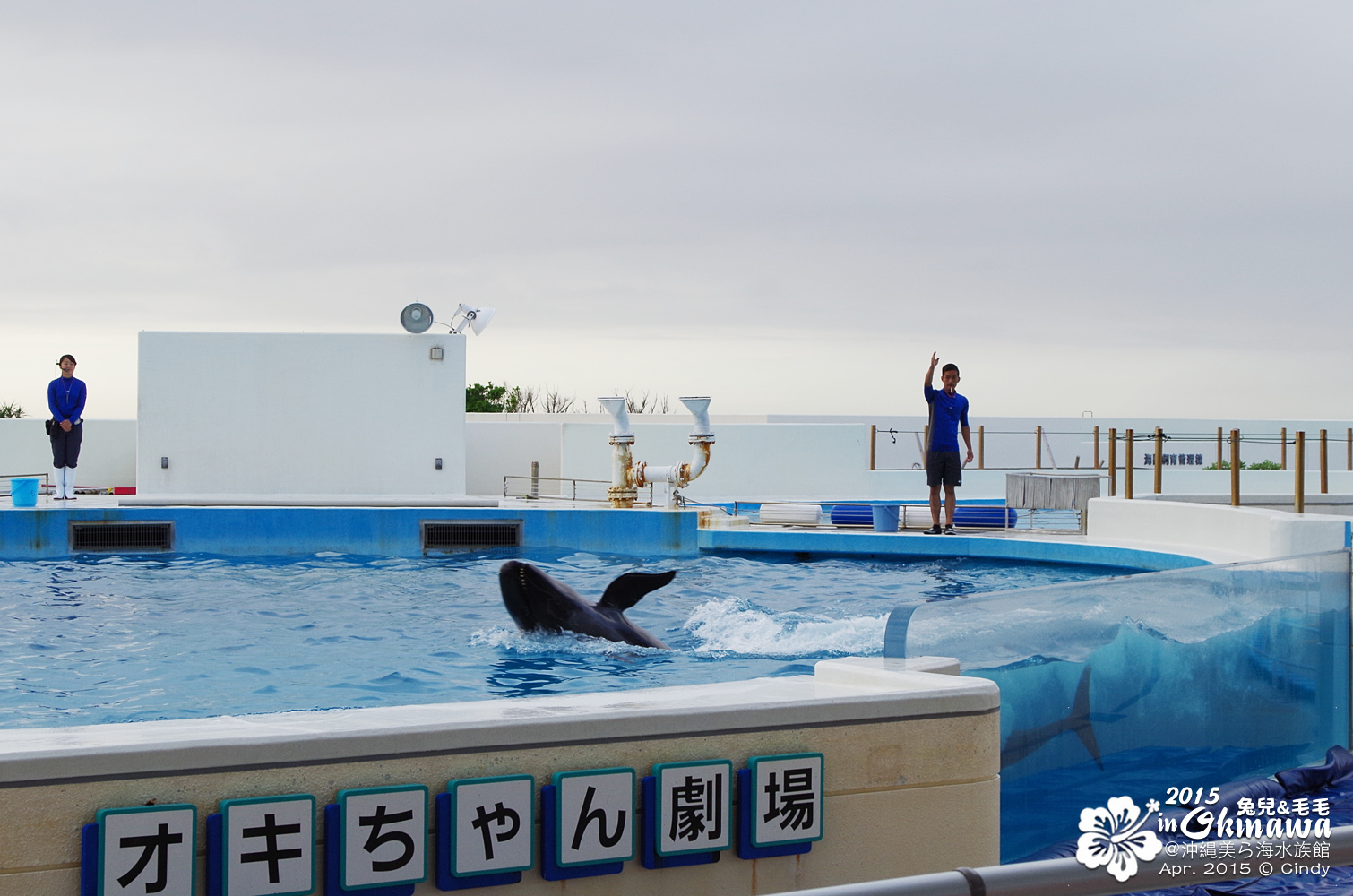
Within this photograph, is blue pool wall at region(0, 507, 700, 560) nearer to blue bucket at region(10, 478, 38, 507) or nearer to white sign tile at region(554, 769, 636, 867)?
blue bucket at region(10, 478, 38, 507)

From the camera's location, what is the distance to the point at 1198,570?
4.77m

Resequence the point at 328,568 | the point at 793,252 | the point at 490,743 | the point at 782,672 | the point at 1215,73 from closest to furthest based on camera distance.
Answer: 1. the point at 490,743
2. the point at 782,672
3. the point at 328,568
4. the point at 1215,73
5. the point at 793,252

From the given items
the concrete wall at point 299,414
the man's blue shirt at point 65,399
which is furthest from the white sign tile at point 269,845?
the concrete wall at point 299,414

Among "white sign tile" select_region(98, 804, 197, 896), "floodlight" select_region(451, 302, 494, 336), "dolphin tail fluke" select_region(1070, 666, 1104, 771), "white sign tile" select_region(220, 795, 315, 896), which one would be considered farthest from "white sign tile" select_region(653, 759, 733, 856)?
"floodlight" select_region(451, 302, 494, 336)

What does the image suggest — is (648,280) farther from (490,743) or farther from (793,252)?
(490,743)

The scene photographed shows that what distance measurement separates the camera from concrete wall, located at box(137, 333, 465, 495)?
16.8m

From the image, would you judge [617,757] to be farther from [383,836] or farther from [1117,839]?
[1117,839]

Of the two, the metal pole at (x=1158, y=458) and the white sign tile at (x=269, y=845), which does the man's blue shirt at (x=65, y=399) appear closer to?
the metal pole at (x=1158, y=458)

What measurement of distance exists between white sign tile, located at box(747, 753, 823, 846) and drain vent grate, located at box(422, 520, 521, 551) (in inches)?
449

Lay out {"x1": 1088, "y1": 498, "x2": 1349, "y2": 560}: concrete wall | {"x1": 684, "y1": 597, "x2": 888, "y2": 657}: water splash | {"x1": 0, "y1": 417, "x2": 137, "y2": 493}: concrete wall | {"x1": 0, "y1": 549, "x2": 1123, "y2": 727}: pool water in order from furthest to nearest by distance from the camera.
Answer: {"x1": 0, "y1": 417, "x2": 137, "y2": 493}: concrete wall
{"x1": 1088, "y1": 498, "x2": 1349, "y2": 560}: concrete wall
{"x1": 684, "y1": 597, "x2": 888, "y2": 657}: water splash
{"x1": 0, "y1": 549, "x2": 1123, "y2": 727}: pool water

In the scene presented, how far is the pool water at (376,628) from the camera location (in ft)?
23.4

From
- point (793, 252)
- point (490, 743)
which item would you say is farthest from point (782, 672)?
point (793, 252)

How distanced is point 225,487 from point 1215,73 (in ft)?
44.4

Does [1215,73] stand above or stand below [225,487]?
above
